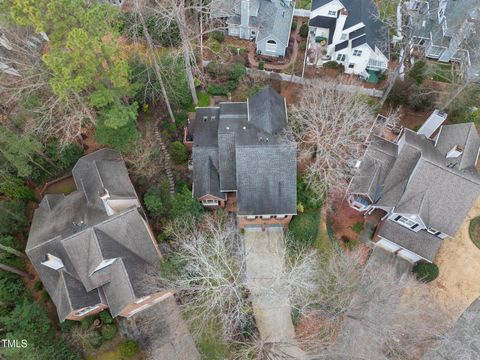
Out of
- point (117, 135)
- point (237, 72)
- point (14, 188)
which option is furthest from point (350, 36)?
point (14, 188)

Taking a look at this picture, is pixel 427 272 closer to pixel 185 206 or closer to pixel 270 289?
pixel 270 289

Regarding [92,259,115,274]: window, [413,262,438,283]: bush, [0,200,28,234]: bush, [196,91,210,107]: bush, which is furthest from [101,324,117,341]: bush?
[413,262,438,283]: bush

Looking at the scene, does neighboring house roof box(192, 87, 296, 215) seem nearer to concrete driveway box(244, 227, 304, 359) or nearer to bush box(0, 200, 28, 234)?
concrete driveway box(244, 227, 304, 359)

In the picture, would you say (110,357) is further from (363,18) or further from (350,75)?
(363,18)

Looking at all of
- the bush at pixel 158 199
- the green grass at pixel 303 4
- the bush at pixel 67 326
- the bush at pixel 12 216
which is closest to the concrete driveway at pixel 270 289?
→ the bush at pixel 158 199

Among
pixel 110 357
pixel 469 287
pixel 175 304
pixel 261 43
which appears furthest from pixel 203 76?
pixel 469 287

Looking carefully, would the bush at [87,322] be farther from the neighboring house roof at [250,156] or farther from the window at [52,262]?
the neighboring house roof at [250,156]
